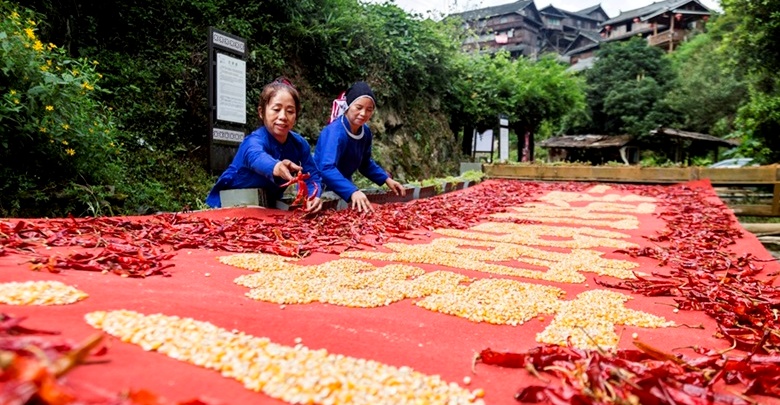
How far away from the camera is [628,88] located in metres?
24.9

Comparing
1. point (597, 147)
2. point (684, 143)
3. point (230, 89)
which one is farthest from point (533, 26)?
point (230, 89)

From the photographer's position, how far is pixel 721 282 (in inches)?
83.5

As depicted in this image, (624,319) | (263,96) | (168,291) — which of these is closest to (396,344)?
(168,291)

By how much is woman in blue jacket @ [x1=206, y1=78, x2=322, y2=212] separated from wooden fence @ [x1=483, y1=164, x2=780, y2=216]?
6.84 m

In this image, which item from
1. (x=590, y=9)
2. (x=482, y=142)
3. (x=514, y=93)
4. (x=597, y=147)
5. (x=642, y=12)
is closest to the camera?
(x=482, y=142)

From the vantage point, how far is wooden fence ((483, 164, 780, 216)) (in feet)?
24.1

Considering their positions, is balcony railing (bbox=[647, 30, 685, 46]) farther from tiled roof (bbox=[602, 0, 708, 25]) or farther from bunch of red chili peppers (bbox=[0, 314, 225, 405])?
bunch of red chili peppers (bbox=[0, 314, 225, 405])

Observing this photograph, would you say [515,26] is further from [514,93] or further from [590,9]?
[514,93]

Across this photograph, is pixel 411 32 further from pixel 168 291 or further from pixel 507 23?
pixel 507 23

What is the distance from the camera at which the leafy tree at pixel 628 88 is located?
79.4ft

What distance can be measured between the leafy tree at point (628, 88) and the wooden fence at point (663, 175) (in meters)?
16.5

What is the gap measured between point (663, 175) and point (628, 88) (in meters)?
18.5

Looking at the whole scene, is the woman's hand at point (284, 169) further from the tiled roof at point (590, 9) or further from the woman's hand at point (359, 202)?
the tiled roof at point (590, 9)

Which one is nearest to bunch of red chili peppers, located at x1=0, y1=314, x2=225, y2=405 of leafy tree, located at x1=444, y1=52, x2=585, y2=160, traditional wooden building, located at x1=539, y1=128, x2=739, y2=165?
leafy tree, located at x1=444, y1=52, x2=585, y2=160
